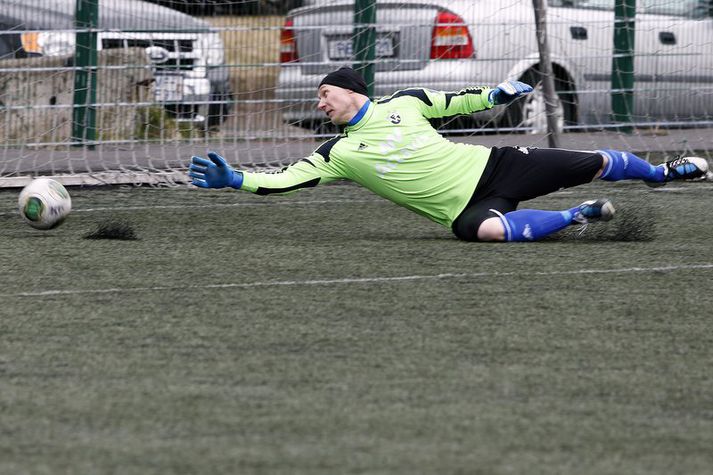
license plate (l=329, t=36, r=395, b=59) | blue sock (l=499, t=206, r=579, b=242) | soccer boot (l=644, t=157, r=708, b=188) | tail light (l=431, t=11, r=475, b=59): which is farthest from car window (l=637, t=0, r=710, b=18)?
blue sock (l=499, t=206, r=579, b=242)

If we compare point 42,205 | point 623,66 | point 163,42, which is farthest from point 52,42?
point 623,66

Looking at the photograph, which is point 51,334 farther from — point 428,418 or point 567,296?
point 567,296

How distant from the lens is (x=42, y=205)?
7090 mm

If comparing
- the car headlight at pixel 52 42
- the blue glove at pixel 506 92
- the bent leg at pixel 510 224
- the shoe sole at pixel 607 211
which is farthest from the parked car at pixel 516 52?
the shoe sole at pixel 607 211

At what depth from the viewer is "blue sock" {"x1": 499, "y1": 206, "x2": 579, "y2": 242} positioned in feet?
22.4

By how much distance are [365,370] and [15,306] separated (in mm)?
1712

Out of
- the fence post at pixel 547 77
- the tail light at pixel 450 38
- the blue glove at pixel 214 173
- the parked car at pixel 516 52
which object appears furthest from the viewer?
the tail light at pixel 450 38

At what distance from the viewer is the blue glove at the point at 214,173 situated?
6.55 m

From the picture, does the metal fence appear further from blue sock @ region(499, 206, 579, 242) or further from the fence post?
blue sock @ region(499, 206, 579, 242)

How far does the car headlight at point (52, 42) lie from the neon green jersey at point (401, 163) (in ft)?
11.4

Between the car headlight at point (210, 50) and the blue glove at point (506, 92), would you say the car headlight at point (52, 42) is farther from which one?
the blue glove at point (506, 92)

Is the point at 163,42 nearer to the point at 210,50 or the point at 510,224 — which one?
the point at 210,50

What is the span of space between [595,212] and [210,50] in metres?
4.28

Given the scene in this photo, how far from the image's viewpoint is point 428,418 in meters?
3.84
